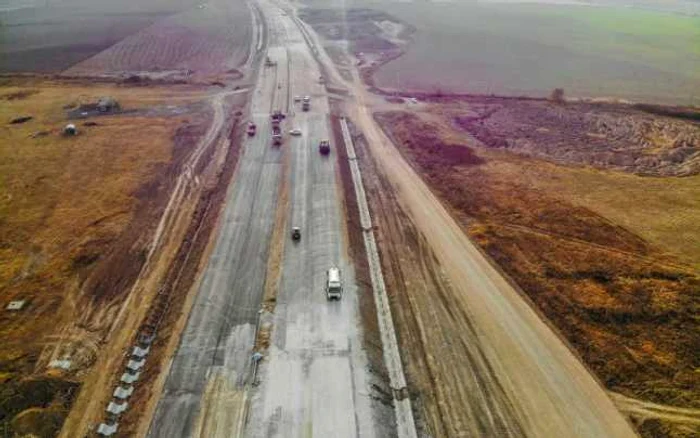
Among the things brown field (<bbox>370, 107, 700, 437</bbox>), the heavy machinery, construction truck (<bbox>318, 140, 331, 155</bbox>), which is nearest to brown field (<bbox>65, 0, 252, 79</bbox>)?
the heavy machinery

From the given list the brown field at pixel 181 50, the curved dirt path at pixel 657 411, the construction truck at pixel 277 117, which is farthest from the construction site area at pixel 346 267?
the brown field at pixel 181 50

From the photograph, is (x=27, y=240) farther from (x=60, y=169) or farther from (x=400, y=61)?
(x=400, y=61)

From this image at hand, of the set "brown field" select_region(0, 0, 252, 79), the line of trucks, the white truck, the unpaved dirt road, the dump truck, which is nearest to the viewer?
the unpaved dirt road

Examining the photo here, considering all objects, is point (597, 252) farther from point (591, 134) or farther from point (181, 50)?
point (181, 50)

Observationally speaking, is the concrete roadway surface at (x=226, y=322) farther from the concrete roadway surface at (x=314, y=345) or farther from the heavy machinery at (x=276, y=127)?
the heavy machinery at (x=276, y=127)

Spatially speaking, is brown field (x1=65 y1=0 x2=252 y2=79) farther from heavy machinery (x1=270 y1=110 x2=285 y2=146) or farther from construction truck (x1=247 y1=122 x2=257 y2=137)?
construction truck (x1=247 y1=122 x2=257 y2=137)

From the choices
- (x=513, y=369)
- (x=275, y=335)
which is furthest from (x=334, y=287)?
(x=513, y=369)

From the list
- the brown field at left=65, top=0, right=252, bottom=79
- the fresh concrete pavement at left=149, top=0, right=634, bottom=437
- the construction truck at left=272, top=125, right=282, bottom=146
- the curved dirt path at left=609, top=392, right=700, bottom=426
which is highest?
the brown field at left=65, top=0, right=252, bottom=79
